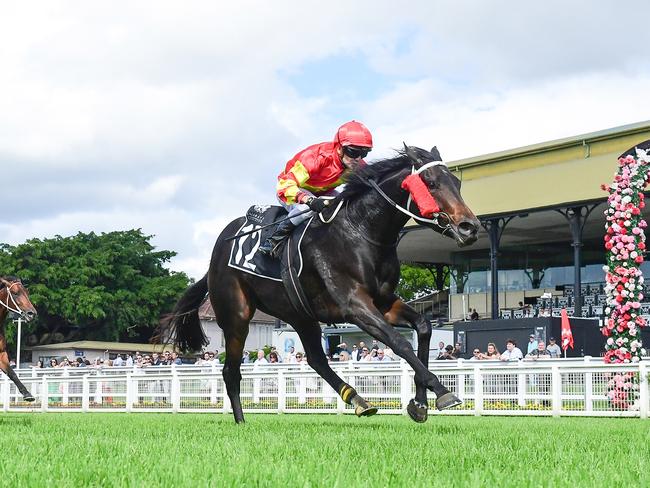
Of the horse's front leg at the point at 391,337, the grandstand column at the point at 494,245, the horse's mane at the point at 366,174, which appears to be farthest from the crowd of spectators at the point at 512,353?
the horse's front leg at the point at 391,337

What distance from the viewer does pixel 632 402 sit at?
14758 mm

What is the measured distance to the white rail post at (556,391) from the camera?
1519 centimetres

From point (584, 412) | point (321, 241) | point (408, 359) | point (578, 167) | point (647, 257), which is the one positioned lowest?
point (584, 412)

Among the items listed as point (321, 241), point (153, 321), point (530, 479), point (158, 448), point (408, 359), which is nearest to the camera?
point (530, 479)

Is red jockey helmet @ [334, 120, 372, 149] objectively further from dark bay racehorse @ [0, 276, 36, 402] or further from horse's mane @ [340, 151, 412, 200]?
dark bay racehorse @ [0, 276, 36, 402]

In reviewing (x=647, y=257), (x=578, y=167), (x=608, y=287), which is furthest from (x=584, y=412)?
(x=647, y=257)

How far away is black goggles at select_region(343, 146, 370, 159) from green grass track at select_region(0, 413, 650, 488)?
2573 mm

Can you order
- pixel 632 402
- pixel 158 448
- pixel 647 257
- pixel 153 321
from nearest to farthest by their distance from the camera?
1. pixel 158 448
2. pixel 632 402
3. pixel 647 257
4. pixel 153 321

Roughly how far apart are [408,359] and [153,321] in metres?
49.7

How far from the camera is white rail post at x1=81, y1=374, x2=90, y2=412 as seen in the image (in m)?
22.2

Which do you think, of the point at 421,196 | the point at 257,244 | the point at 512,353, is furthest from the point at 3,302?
the point at 512,353

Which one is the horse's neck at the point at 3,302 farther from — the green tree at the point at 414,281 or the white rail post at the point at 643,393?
the green tree at the point at 414,281

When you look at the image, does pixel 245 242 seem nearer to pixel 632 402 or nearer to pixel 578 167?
pixel 632 402

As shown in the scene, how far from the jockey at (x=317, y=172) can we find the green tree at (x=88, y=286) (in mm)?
45424
